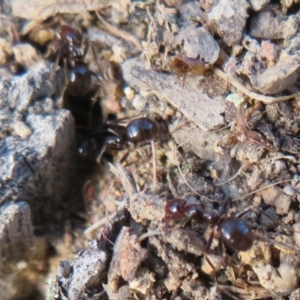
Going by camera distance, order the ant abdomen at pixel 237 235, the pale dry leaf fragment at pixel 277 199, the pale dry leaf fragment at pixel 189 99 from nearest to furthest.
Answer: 1. the ant abdomen at pixel 237 235
2. the pale dry leaf fragment at pixel 277 199
3. the pale dry leaf fragment at pixel 189 99

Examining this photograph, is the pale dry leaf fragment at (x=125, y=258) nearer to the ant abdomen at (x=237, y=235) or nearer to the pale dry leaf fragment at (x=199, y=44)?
the ant abdomen at (x=237, y=235)

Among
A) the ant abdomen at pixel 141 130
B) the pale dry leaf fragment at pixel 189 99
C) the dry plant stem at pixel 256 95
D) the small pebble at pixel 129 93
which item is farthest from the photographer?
the small pebble at pixel 129 93

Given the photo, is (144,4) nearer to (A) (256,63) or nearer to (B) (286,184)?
(A) (256,63)

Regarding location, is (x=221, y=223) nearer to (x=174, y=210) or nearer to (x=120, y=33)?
(x=174, y=210)

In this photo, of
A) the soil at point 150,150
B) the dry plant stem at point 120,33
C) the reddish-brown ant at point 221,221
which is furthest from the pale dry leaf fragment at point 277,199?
the dry plant stem at point 120,33

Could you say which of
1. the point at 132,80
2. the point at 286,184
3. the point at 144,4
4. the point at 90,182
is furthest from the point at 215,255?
the point at 144,4

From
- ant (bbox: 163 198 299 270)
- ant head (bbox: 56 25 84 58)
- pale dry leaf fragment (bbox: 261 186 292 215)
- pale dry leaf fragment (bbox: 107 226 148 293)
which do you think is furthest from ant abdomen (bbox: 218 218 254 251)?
ant head (bbox: 56 25 84 58)

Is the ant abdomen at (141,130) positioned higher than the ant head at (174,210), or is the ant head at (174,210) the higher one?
the ant head at (174,210)

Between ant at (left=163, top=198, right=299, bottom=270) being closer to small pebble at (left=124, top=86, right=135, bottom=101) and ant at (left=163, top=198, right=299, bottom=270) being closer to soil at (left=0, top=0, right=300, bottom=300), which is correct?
soil at (left=0, top=0, right=300, bottom=300)
